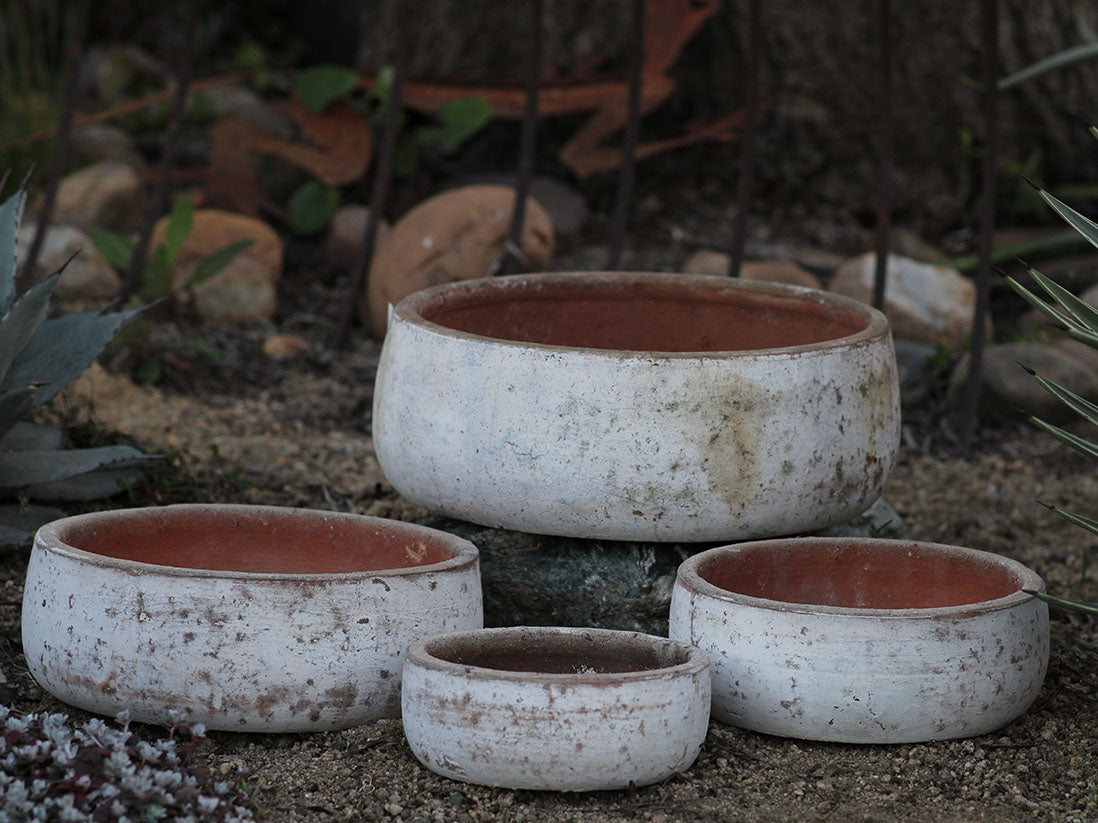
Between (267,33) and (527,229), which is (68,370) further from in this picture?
(267,33)

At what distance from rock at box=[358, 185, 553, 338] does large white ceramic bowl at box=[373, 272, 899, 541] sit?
1917 millimetres

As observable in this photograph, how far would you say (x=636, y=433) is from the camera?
2.57 metres

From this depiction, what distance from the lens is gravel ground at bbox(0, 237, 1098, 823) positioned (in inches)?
88.7

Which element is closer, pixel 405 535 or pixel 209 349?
pixel 405 535

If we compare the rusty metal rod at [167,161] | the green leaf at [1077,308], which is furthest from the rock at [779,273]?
the green leaf at [1077,308]

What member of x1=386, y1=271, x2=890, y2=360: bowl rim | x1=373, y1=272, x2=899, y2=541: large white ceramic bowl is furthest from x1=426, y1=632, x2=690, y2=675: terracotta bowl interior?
x1=386, y1=271, x2=890, y2=360: bowl rim

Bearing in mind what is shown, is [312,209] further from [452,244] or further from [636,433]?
[636,433]

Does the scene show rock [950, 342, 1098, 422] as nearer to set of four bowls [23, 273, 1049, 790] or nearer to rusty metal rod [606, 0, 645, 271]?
rusty metal rod [606, 0, 645, 271]

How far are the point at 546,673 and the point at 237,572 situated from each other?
0.55 meters

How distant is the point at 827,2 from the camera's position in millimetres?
5430

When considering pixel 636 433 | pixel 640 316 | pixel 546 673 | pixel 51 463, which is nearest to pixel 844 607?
pixel 636 433

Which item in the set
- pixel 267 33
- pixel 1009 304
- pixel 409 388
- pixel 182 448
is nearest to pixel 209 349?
pixel 182 448

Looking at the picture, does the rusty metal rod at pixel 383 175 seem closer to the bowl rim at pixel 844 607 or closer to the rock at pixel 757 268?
the rock at pixel 757 268

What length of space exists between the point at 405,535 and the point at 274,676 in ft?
1.62
